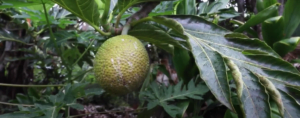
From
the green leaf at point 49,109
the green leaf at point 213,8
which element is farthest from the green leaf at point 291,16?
the green leaf at point 49,109

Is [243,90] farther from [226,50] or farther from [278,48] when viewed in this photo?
[278,48]

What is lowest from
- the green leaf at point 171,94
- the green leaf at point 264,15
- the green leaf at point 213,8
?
the green leaf at point 171,94

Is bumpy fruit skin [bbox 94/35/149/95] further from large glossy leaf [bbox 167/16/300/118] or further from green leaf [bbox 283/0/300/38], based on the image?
green leaf [bbox 283/0/300/38]

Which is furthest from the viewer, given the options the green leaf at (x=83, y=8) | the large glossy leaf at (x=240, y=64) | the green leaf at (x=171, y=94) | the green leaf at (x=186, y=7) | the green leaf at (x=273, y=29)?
the green leaf at (x=186, y=7)

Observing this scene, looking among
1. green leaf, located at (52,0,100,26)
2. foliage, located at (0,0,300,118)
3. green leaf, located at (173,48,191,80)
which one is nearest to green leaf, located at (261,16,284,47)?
foliage, located at (0,0,300,118)

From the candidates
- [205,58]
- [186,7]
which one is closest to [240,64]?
[205,58]

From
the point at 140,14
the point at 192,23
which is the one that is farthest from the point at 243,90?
the point at 140,14

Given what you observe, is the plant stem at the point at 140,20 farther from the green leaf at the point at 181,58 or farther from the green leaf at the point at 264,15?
the green leaf at the point at 264,15
